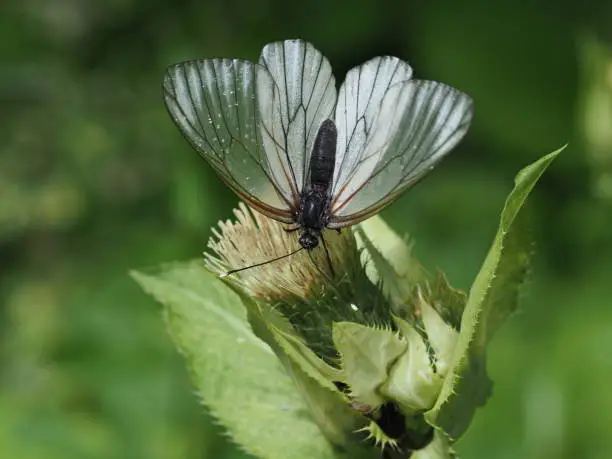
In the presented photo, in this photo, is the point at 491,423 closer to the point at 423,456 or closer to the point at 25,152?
the point at 423,456

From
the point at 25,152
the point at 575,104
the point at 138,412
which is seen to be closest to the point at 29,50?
the point at 25,152

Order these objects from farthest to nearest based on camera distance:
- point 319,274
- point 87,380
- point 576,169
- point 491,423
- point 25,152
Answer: point 25,152
point 576,169
point 87,380
point 491,423
point 319,274

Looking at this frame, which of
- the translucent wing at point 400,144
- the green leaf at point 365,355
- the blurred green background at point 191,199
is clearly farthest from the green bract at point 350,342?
the blurred green background at point 191,199

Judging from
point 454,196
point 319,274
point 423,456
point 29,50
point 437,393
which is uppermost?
point 29,50

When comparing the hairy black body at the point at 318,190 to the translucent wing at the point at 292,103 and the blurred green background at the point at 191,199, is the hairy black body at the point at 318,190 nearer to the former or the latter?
the translucent wing at the point at 292,103

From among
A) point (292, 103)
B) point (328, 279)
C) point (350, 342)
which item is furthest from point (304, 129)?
point (350, 342)

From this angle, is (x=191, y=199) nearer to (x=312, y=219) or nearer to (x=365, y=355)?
(x=312, y=219)
